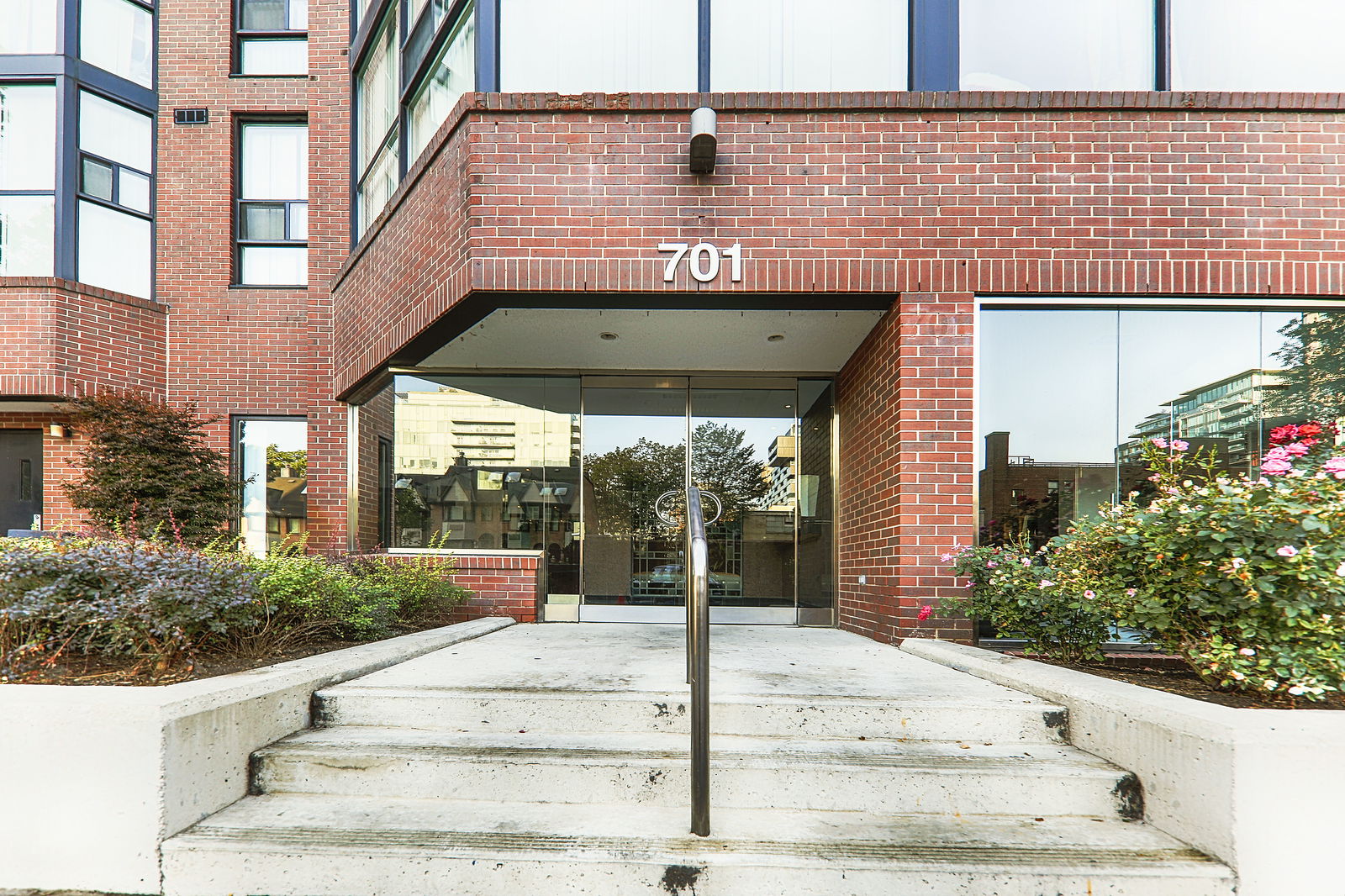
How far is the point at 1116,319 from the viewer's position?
5.17 m

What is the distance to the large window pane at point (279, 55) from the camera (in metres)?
8.85

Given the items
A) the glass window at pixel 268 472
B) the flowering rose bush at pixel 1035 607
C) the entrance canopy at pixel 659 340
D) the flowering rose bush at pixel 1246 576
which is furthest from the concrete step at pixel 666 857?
the glass window at pixel 268 472

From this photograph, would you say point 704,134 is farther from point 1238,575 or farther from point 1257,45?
point 1257,45

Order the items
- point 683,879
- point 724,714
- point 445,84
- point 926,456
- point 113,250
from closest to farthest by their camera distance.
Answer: point 683,879 → point 724,714 → point 926,456 → point 445,84 → point 113,250

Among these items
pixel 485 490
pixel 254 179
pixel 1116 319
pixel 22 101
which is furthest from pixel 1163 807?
pixel 22 101

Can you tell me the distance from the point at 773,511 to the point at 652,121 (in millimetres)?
3759

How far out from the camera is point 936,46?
201 inches

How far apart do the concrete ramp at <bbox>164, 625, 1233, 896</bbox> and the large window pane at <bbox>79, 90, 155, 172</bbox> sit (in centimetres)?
852

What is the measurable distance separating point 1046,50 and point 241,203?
875 cm

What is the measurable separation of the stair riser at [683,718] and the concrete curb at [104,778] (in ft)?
2.13

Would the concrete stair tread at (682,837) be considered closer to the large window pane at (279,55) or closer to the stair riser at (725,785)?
the stair riser at (725,785)

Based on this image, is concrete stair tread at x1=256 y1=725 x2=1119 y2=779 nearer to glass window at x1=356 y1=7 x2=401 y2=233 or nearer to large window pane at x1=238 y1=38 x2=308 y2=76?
glass window at x1=356 y1=7 x2=401 y2=233

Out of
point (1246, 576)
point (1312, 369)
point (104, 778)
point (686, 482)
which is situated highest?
point (1312, 369)

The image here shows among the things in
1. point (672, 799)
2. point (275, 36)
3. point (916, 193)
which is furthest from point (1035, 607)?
point (275, 36)
